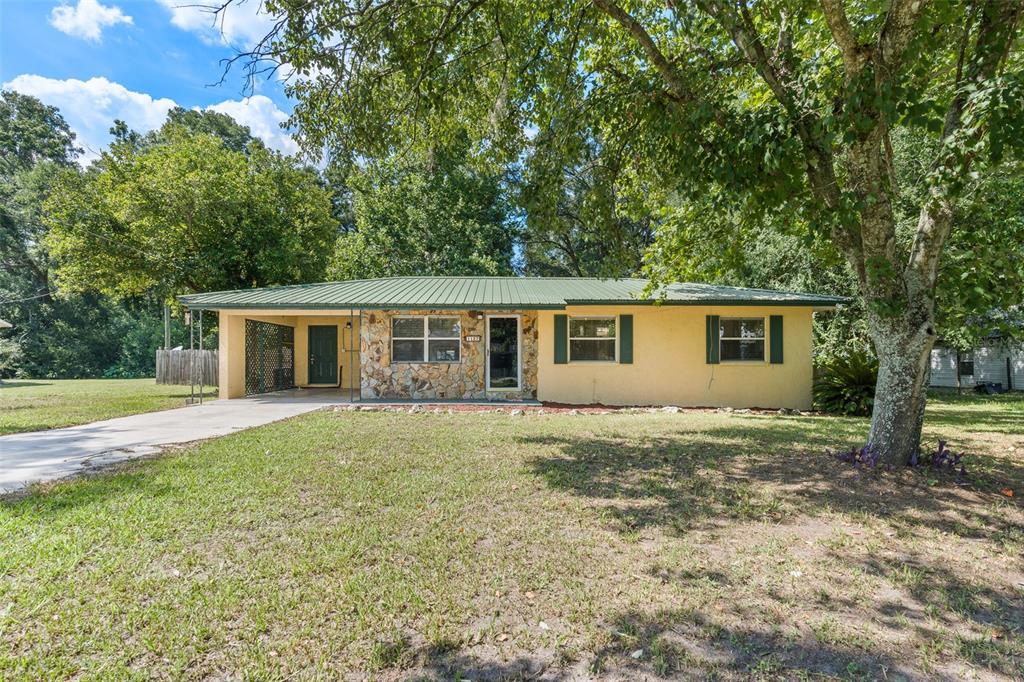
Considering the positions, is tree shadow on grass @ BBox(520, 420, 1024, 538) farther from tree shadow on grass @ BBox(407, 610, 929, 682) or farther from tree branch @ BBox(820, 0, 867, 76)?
tree branch @ BBox(820, 0, 867, 76)

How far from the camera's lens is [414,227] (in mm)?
21453

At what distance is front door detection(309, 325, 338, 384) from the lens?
1545 cm

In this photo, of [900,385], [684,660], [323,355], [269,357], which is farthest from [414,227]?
[684,660]

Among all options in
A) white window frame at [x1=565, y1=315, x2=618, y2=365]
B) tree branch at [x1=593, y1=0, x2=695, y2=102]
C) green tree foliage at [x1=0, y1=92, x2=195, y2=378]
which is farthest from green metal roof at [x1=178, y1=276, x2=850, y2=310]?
green tree foliage at [x1=0, y1=92, x2=195, y2=378]

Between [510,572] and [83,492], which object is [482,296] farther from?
[510,572]

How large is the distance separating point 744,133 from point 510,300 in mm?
7160

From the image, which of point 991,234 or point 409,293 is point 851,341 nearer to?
point 991,234

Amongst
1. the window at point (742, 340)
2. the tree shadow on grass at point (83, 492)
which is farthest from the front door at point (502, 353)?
the tree shadow on grass at point (83, 492)

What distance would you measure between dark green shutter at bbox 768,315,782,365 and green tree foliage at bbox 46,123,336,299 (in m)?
14.3

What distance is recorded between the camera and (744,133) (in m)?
4.83

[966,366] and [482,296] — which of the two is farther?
[966,366]

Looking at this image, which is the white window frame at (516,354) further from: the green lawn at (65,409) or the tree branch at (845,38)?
the tree branch at (845,38)

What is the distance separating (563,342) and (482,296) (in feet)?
7.26

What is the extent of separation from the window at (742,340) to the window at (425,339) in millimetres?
6423
